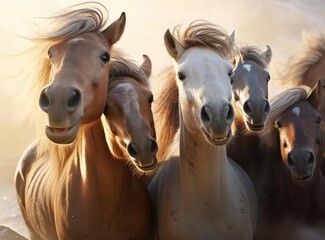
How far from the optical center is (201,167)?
3707 millimetres

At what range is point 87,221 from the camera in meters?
3.73

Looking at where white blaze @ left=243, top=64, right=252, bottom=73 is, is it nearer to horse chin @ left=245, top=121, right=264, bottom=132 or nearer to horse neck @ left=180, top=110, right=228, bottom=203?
horse chin @ left=245, top=121, right=264, bottom=132

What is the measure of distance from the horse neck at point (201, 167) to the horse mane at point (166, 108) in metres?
0.60

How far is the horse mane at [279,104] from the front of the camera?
4379 millimetres

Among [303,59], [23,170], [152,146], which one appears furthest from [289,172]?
[23,170]

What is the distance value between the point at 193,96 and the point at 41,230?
1839 millimetres

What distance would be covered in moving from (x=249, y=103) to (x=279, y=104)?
0.39 meters

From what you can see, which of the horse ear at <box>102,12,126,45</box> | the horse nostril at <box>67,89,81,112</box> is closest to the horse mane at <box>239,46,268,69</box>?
the horse ear at <box>102,12,126,45</box>

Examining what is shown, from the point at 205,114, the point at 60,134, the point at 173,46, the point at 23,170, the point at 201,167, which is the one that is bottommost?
the point at 23,170

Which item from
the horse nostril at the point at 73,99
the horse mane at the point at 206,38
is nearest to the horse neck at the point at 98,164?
the horse nostril at the point at 73,99

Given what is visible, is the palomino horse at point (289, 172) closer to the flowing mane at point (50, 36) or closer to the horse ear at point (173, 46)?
the horse ear at point (173, 46)

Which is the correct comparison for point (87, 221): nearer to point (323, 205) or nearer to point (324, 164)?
point (323, 205)

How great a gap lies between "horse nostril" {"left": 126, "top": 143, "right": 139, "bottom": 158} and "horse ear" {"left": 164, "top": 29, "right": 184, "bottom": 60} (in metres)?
0.70

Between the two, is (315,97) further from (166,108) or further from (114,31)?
(114,31)
